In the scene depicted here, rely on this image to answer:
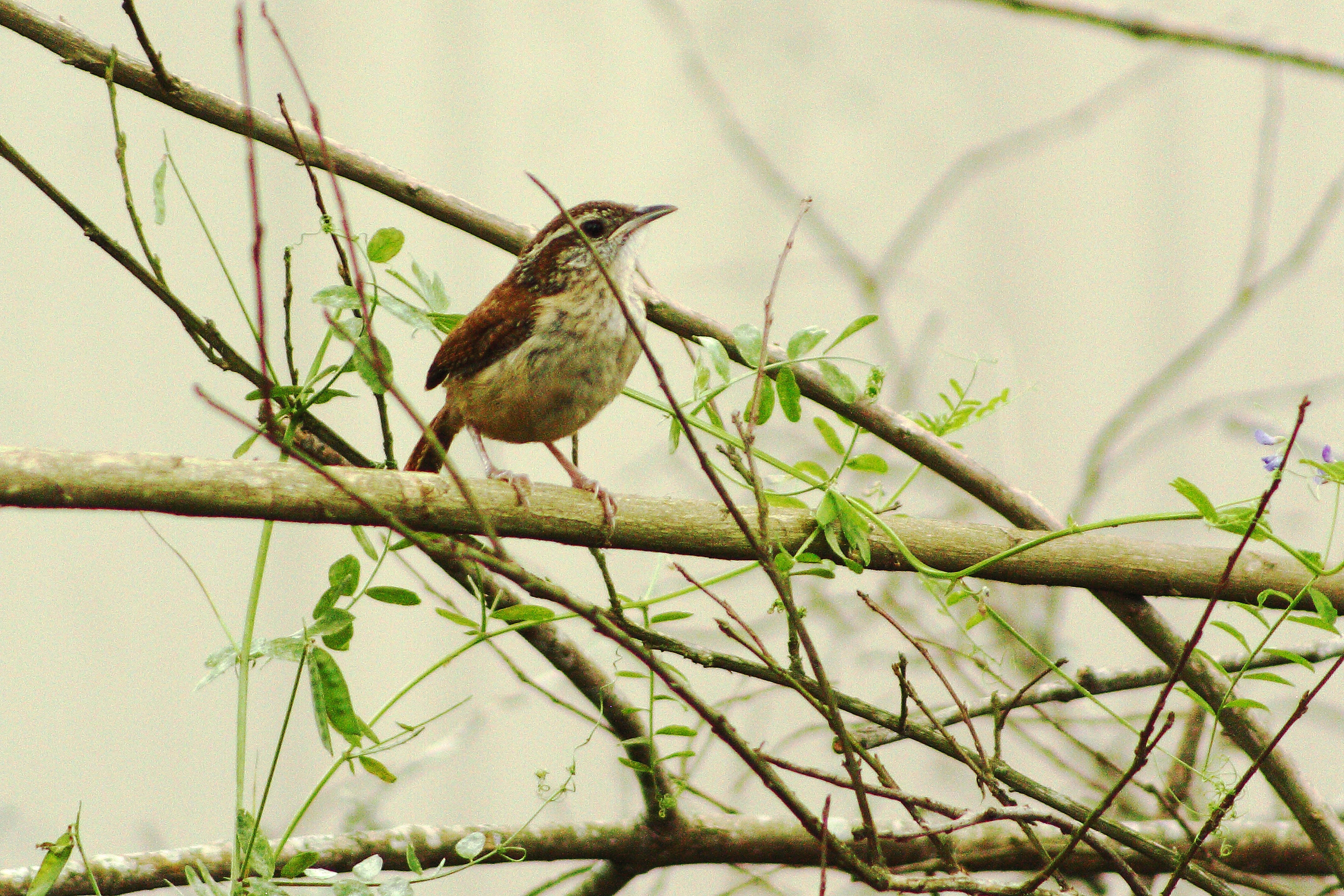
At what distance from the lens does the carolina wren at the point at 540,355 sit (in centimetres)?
215

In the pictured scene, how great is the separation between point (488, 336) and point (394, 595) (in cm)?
83

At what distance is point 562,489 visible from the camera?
5.39ft

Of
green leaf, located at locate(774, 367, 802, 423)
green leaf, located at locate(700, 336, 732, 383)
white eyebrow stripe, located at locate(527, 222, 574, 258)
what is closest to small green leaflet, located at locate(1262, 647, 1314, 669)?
green leaf, located at locate(774, 367, 802, 423)

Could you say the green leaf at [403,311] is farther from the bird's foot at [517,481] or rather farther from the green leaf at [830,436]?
the green leaf at [830,436]

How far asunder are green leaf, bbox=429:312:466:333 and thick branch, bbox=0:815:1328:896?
2.93 feet

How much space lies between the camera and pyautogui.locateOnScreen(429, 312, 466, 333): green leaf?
191cm

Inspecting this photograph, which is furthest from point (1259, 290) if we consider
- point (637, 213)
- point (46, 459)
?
point (46, 459)

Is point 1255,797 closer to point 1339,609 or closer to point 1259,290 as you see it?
point 1259,290

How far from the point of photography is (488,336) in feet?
7.25

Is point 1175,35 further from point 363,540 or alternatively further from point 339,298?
point 363,540

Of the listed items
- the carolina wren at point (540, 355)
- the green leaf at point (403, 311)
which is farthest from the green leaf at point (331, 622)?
the carolina wren at point (540, 355)

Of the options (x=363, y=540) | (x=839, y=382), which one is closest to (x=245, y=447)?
(x=363, y=540)

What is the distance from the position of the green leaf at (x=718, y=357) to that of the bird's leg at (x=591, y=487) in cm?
25

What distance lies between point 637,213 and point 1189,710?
194cm
